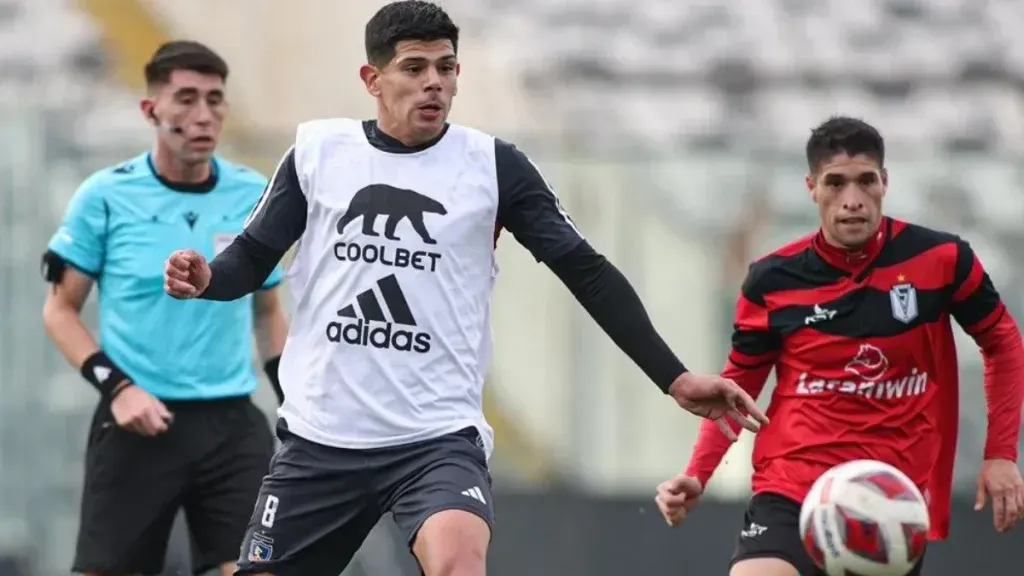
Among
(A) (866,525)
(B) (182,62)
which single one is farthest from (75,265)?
(A) (866,525)

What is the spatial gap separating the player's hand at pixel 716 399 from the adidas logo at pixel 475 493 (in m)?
0.58

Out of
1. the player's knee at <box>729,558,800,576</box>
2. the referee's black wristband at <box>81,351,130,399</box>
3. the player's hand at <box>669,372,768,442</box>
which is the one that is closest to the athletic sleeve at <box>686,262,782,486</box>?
the player's knee at <box>729,558,800,576</box>

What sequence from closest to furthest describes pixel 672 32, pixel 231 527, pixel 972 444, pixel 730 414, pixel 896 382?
1. pixel 730 414
2. pixel 896 382
3. pixel 231 527
4. pixel 972 444
5. pixel 672 32

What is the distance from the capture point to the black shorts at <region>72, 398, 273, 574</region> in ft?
20.1

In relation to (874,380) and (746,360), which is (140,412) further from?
(874,380)

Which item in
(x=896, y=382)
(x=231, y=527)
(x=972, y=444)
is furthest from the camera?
(x=972, y=444)

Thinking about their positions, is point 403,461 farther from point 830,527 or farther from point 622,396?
point 622,396

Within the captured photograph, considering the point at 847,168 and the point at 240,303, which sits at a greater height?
the point at 847,168

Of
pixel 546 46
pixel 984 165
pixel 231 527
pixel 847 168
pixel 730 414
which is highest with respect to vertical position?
pixel 546 46

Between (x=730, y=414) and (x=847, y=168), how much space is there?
53.0 inches

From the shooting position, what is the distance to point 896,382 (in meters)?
5.47

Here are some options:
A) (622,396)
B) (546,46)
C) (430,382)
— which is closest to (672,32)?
(546,46)

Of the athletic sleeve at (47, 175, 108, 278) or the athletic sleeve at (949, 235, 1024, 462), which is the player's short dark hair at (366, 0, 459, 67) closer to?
the athletic sleeve at (47, 175, 108, 278)

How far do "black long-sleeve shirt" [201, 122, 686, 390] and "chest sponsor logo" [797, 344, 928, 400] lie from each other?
993mm
